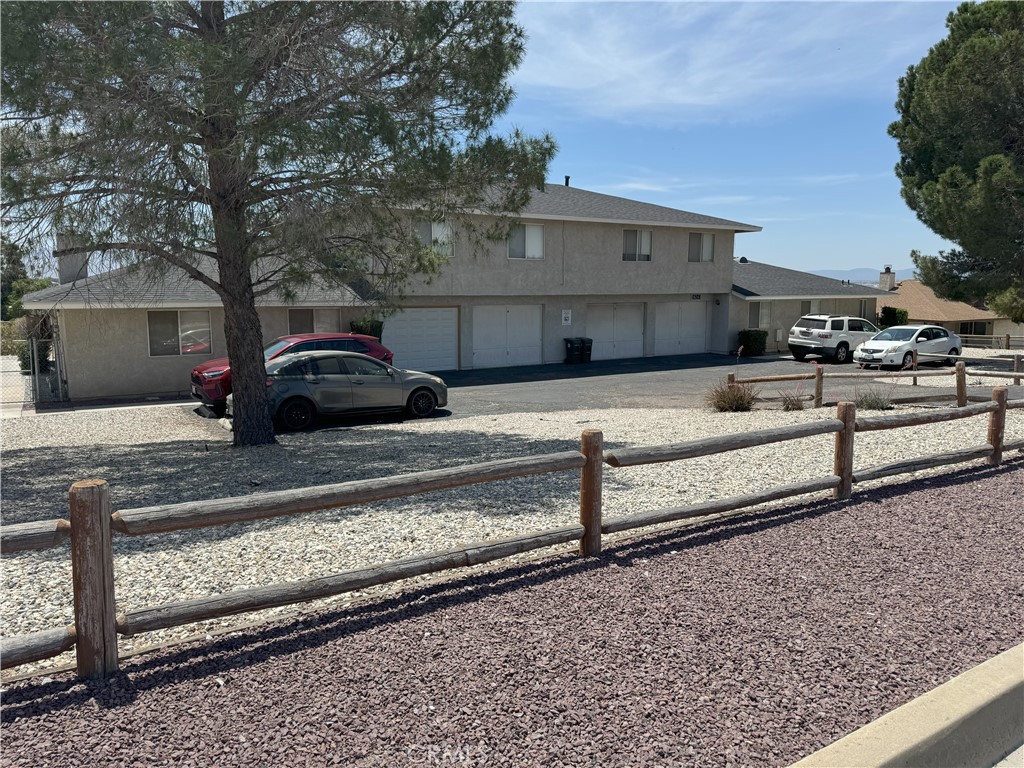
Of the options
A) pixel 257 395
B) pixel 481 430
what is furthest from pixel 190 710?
pixel 481 430

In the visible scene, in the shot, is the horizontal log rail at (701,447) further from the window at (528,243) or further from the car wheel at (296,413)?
the window at (528,243)

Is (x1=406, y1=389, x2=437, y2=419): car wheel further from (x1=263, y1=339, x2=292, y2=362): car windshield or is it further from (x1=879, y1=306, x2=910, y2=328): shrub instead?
(x1=879, y1=306, x2=910, y2=328): shrub

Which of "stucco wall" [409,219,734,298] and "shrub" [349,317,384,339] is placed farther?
"stucco wall" [409,219,734,298]

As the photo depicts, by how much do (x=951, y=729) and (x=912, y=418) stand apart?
221 inches

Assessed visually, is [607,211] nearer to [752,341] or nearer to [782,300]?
[752,341]

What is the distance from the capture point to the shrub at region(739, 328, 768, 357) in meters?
31.6

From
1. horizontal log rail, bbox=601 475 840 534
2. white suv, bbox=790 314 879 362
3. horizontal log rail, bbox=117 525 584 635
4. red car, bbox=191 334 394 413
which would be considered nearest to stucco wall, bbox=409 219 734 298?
white suv, bbox=790 314 879 362

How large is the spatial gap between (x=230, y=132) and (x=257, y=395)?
153 inches

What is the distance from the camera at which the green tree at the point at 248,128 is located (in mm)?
8805

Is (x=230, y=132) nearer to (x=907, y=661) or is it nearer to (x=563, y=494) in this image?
(x=563, y=494)

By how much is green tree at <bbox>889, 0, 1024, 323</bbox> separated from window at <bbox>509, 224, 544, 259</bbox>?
1414 centimetres

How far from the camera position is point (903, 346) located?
26.1m

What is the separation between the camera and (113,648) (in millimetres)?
4121

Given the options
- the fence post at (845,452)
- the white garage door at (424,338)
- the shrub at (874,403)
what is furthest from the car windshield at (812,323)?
the fence post at (845,452)
